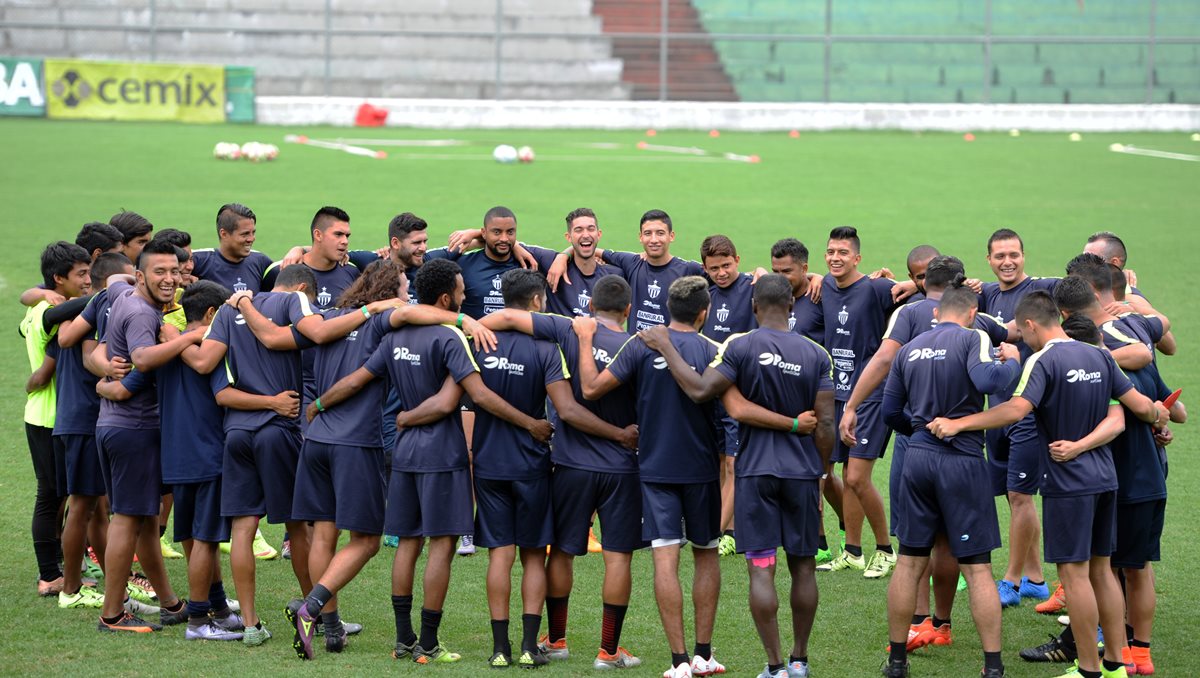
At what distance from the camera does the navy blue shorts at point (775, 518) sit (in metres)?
7.48

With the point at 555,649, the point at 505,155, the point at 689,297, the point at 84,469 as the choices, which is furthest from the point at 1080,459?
the point at 505,155

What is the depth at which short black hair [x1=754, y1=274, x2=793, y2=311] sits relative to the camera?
7.60 metres

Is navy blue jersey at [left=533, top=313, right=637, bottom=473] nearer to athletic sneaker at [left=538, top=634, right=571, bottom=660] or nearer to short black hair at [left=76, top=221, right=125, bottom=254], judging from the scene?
athletic sneaker at [left=538, top=634, right=571, bottom=660]

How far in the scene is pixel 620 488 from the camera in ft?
25.3

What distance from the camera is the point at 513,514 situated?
7.80 meters

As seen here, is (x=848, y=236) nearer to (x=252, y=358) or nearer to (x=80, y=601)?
(x=252, y=358)

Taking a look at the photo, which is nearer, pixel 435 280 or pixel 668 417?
pixel 668 417

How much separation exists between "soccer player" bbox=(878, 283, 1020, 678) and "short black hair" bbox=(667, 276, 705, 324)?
946mm

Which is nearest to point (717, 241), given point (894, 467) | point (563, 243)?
point (894, 467)

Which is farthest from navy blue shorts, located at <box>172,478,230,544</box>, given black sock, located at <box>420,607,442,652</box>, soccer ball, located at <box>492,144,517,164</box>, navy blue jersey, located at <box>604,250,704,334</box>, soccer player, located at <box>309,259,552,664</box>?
soccer ball, located at <box>492,144,517,164</box>

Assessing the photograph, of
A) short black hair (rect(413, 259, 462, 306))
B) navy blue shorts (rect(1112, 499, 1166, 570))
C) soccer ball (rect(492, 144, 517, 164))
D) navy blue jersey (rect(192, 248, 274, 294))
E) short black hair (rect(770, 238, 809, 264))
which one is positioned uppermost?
soccer ball (rect(492, 144, 517, 164))

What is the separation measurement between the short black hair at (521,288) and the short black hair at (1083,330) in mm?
3054

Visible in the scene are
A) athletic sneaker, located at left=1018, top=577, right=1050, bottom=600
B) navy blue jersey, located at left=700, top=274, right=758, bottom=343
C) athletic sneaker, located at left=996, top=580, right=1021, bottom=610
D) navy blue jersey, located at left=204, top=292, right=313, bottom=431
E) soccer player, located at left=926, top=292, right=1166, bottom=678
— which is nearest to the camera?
soccer player, located at left=926, top=292, right=1166, bottom=678

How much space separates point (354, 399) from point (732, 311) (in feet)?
10.8
